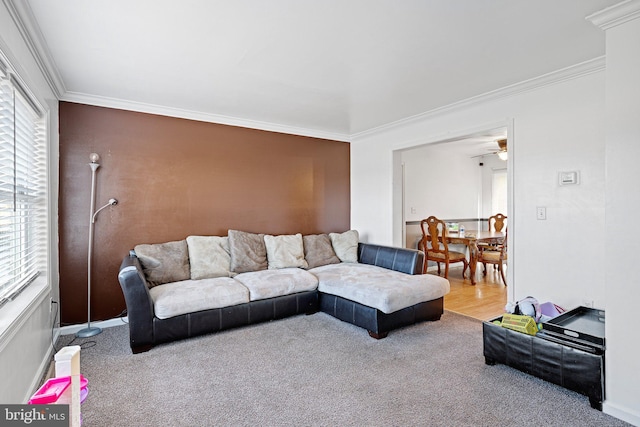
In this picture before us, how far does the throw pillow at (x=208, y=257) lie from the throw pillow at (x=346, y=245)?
1495mm

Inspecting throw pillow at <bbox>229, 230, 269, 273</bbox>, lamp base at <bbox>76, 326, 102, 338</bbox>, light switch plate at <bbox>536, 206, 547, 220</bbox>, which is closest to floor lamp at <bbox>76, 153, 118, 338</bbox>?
lamp base at <bbox>76, 326, 102, 338</bbox>

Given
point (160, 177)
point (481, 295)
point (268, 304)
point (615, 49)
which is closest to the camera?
point (615, 49)

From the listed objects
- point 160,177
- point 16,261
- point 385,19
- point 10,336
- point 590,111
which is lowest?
point 10,336

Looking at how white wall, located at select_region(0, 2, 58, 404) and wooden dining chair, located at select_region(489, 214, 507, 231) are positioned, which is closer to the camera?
white wall, located at select_region(0, 2, 58, 404)

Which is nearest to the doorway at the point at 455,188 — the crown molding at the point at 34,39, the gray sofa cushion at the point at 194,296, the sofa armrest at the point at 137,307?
the gray sofa cushion at the point at 194,296

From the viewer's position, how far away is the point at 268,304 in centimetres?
340

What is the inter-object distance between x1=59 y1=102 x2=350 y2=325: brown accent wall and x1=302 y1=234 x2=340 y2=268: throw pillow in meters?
0.38

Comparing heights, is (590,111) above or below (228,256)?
above

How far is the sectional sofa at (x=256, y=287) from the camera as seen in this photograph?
2859 mm

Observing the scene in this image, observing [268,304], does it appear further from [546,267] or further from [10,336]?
[546,267]

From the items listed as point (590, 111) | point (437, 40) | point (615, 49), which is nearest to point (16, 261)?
point (437, 40)

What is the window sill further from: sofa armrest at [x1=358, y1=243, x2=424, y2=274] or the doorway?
the doorway

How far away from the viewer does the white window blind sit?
196 centimetres

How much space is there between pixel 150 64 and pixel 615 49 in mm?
3124
